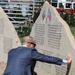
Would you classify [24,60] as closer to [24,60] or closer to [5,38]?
[24,60]

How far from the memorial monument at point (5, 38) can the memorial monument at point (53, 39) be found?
153cm

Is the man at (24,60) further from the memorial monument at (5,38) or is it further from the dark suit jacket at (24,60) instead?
the memorial monument at (5,38)

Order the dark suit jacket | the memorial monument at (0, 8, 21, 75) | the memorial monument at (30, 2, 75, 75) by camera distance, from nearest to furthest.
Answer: the dark suit jacket < the memorial monument at (30, 2, 75, 75) < the memorial monument at (0, 8, 21, 75)

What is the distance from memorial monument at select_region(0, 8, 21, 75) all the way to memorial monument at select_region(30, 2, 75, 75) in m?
1.53

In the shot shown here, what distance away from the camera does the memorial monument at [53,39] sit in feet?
28.2

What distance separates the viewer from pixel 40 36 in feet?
33.7

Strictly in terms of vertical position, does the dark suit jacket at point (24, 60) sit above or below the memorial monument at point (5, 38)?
above

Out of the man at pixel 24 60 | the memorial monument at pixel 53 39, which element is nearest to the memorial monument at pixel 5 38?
the memorial monument at pixel 53 39

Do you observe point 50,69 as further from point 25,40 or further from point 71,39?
point 25,40

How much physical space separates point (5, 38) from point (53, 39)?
3651mm

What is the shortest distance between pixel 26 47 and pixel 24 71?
16.5 inches

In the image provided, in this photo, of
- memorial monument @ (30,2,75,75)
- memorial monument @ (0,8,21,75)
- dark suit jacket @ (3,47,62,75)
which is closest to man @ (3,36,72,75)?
dark suit jacket @ (3,47,62,75)

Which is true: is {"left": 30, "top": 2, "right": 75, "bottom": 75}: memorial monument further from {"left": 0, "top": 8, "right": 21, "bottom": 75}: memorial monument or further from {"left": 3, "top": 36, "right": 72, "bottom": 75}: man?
{"left": 0, "top": 8, "right": 21, "bottom": 75}: memorial monument

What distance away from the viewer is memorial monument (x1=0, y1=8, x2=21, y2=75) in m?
12.1
